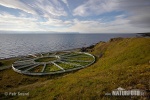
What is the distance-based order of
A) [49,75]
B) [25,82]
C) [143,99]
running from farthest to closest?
[49,75] → [25,82] → [143,99]

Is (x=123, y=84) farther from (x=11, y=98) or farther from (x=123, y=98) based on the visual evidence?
(x=11, y=98)

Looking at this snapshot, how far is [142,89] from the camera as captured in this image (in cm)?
1301

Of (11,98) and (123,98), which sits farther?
(11,98)

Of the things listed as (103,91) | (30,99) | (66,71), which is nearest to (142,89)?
(103,91)

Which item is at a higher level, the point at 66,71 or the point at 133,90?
the point at 133,90

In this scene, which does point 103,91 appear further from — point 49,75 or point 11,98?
point 49,75

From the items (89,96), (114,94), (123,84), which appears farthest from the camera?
(123,84)

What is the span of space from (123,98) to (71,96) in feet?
20.0

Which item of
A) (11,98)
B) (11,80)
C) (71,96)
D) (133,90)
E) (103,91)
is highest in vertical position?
(133,90)

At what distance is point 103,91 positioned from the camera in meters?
14.6

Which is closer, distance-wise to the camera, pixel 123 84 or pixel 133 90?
pixel 133 90

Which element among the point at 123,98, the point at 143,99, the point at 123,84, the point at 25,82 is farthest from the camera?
the point at 25,82

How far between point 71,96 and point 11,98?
419 inches

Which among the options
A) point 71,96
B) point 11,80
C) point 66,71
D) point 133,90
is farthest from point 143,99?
point 11,80
